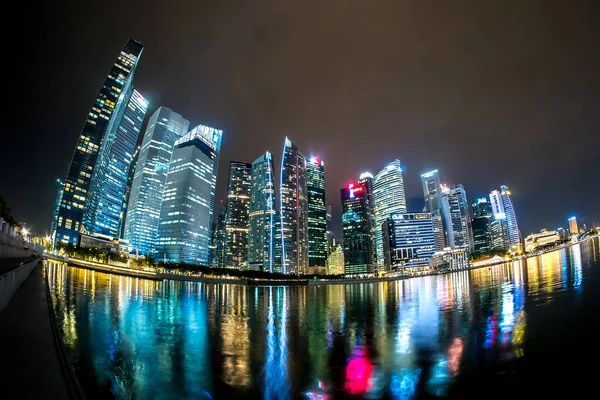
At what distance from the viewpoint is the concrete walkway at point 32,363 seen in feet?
18.7

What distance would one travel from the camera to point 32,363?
718 centimetres

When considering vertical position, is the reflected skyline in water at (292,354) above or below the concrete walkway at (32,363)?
below

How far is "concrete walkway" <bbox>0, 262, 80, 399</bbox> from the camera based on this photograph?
5705 mm

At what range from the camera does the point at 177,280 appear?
128375 millimetres

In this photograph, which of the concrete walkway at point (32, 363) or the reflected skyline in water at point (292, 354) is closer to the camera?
the concrete walkway at point (32, 363)

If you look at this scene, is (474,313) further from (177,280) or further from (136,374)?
(177,280)

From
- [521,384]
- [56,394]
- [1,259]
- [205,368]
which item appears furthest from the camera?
[1,259]

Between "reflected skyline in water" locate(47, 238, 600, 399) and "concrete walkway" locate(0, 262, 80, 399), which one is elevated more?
"concrete walkway" locate(0, 262, 80, 399)

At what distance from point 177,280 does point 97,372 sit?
5042 inches

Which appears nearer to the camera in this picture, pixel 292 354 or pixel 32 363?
pixel 32 363

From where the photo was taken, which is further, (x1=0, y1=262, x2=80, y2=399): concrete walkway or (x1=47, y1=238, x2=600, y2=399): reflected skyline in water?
(x1=47, y1=238, x2=600, y2=399): reflected skyline in water

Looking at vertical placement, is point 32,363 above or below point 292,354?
above

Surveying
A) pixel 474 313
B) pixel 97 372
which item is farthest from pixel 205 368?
pixel 474 313

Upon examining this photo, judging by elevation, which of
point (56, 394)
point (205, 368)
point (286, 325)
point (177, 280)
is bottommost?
point (177, 280)
